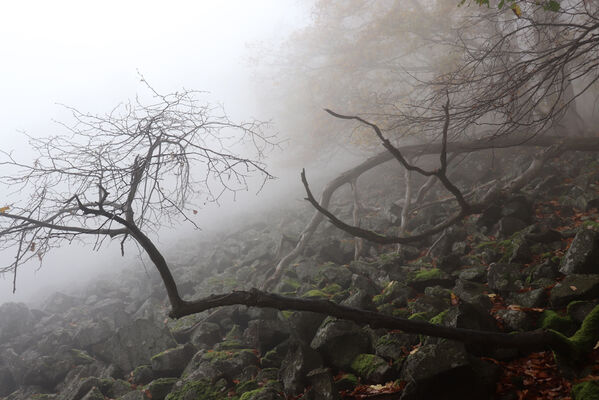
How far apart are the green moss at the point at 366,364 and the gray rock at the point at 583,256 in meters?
3.01

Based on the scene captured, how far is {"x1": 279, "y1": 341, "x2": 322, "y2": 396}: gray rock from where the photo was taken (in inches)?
170

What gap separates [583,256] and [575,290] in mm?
793

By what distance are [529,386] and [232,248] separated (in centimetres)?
1315

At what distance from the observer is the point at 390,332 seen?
4.79 metres

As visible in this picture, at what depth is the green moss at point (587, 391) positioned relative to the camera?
2758 millimetres

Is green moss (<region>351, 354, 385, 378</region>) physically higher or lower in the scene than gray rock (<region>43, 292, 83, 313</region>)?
lower

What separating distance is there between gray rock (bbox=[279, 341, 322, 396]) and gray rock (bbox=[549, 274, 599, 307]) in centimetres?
313

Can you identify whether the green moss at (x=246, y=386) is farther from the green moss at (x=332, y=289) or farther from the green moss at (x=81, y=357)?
the green moss at (x=81, y=357)

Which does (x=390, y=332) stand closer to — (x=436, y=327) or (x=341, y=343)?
(x=341, y=343)

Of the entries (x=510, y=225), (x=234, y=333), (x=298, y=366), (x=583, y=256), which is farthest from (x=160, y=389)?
(x=510, y=225)

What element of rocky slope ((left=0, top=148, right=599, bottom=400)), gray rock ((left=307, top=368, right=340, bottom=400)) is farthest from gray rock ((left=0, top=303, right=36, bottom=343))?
gray rock ((left=307, top=368, right=340, bottom=400))

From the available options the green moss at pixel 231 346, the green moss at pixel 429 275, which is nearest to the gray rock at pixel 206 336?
the green moss at pixel 231 346

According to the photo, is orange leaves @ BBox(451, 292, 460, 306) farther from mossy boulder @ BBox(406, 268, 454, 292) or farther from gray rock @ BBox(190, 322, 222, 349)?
gray rock @ BBox(190, 322, 222, 349)

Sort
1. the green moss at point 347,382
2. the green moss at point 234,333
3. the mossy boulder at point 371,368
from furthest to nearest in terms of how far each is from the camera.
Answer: the green moss at point 234,333
the green moss at point 347,382
the mossy boulder at point 371,368
